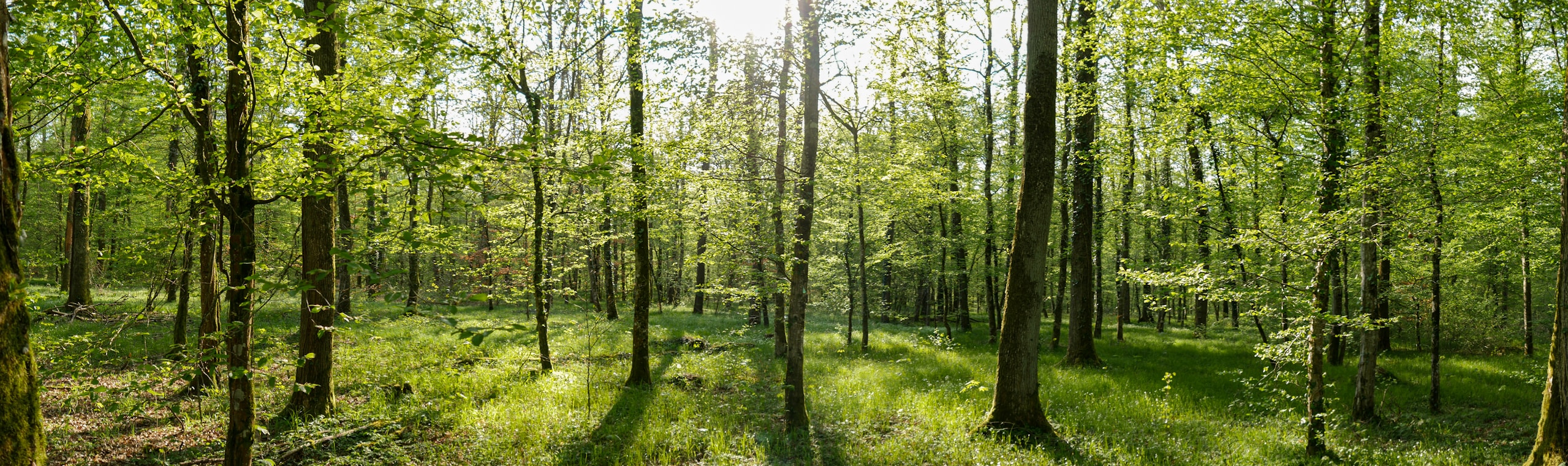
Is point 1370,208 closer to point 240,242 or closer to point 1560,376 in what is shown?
point 1560,376

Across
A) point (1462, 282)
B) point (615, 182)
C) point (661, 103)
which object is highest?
point (661, 103)

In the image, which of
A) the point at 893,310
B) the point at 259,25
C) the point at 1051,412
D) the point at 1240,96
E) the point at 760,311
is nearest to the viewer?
the point at 259,25

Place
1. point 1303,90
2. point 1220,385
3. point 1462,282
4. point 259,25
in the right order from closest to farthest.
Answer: point 259,25
point 1303,90
point 1220,385
point 1462,282

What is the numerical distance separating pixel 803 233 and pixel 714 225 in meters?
1.52

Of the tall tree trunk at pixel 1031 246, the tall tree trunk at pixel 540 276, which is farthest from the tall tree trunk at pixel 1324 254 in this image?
the tall tree trunk at pixel 540 276

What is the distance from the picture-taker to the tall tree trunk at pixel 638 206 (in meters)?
9.17

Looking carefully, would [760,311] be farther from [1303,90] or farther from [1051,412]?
[1303,90]

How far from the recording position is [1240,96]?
26.5 ft

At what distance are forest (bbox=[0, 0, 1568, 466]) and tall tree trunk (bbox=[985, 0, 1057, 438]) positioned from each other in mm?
42

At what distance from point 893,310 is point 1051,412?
22.2m

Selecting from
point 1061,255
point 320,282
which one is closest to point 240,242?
point 320,282

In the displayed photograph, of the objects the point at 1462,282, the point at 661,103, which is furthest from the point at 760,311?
the point at 1462,282

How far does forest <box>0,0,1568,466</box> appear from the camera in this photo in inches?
146

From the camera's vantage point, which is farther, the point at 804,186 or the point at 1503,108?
the point at 804,186
